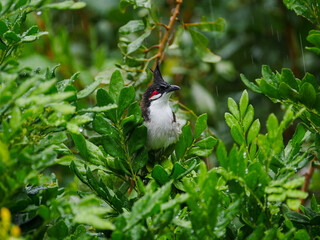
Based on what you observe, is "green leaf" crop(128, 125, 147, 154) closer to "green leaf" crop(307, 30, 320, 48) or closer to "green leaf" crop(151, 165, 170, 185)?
"green leaf" crop(151, 165, 170, 185)

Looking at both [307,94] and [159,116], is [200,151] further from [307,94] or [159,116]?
[159,116]

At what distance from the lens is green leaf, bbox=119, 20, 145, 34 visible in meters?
2.13

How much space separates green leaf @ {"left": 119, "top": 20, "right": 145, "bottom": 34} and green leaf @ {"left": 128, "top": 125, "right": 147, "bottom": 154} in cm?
90

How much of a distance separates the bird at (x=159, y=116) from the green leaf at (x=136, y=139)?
0.66m

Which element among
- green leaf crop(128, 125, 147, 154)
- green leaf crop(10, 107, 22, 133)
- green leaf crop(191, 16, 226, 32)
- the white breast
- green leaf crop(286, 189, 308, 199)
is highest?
green leaf crop(10, 107, 22, 133)

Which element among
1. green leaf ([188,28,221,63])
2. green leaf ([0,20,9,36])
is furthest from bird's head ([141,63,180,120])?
green leaf ([0,20,9,36])

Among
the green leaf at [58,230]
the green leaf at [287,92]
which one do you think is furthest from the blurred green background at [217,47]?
the green leaf at [58,230]

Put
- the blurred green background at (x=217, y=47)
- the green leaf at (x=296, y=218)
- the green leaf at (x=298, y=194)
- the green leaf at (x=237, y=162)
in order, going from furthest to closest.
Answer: the blurred green background at (x=217, y=47) < the green leaf at (x=296, y=218) < the green leaf at (x=237, y=162) < the green leaf at (x=298, y=194)

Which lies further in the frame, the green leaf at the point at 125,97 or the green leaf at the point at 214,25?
the green leaf at the point at 214,25

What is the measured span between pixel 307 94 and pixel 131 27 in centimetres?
109

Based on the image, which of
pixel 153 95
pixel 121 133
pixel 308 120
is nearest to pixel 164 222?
pixel 121 133

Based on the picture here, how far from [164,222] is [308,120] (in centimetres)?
57

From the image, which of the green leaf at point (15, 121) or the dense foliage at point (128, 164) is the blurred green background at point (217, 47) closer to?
the dense foliage at point (128, 164)

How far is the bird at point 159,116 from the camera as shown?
2073 millimetres
